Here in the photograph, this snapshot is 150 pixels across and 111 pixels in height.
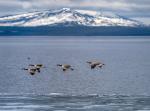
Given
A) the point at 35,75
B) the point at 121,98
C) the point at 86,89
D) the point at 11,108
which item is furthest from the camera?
the point at 35,75

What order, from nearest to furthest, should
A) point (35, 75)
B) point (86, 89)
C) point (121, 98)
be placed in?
point (121, 98), point (86, 89), point (35, 75)

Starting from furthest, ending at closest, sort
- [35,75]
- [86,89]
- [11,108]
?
[35,75], [86,89], [11,108]

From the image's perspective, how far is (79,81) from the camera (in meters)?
60.9

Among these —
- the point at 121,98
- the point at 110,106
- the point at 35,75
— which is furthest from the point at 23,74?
the point at 110,106

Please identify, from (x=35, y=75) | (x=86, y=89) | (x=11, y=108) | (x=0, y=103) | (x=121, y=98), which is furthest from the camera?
(x=35, y=75)

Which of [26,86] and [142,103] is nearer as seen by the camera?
[142,103]

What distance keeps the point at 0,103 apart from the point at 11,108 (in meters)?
2.62

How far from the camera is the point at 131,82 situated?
194 ft

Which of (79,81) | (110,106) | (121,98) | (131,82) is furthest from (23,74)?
(110,106)

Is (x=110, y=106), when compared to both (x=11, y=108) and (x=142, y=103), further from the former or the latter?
(x=11, y=108)

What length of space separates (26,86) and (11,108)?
19672mm

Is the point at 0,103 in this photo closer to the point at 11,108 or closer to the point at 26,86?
the point at 11,108

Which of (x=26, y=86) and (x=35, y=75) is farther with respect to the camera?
(x=35, y=75)

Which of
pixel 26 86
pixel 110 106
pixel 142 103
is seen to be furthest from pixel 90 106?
pixel 26 86
